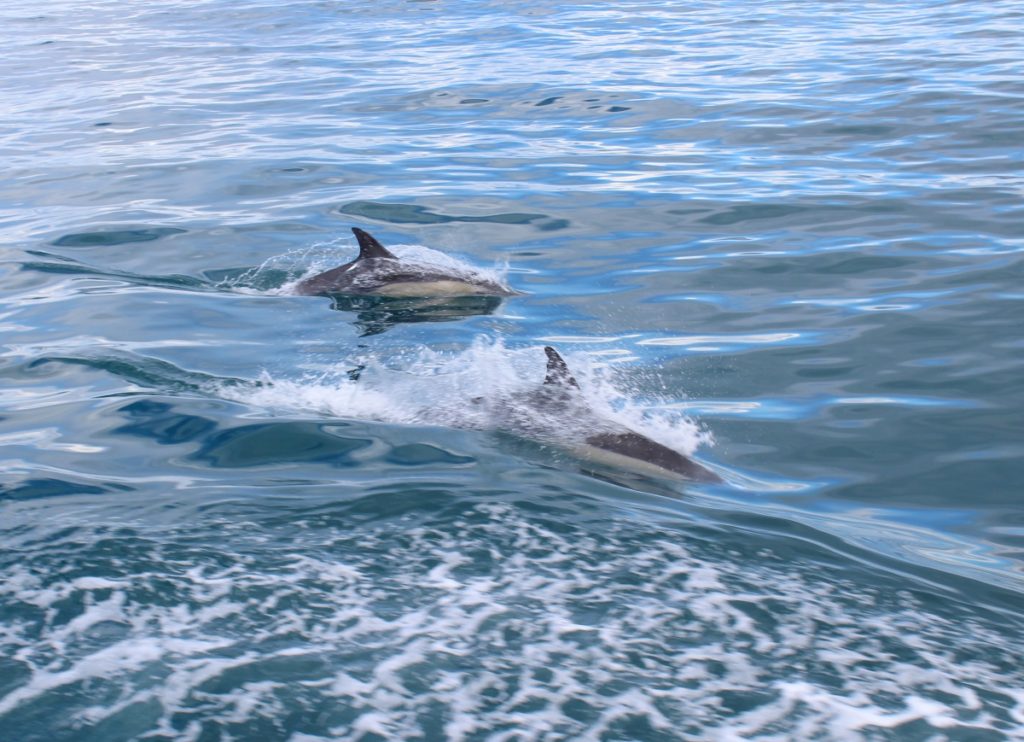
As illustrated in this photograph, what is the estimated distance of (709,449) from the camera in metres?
6.49

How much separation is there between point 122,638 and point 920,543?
3656 millimetres

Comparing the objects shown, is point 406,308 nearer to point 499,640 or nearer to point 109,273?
point 109,273

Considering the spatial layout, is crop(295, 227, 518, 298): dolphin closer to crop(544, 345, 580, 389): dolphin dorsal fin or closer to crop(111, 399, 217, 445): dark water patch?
crop(111, 399, 217, 445): dark water patch

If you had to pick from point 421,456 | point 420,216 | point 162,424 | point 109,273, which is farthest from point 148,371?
point 420,216

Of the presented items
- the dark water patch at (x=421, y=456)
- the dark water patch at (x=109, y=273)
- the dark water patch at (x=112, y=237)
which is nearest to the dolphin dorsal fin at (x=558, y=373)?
the dark water patch at (x=421, y=456)

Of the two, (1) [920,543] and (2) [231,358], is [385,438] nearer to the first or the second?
(2) [231,358]

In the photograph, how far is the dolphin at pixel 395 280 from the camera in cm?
913

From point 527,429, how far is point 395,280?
303cm

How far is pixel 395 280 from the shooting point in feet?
30.1

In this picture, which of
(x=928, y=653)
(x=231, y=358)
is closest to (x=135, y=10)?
(x=231, y=358)

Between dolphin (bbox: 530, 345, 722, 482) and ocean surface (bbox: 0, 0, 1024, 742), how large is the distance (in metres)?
0.09

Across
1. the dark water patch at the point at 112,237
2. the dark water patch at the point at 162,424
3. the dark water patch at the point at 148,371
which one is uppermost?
the dark water patch at the point at 112,237

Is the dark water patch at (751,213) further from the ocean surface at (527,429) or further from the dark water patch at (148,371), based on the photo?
the dark water patch at (148,371)

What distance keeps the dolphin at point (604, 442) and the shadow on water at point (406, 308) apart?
2215 millimetres
